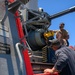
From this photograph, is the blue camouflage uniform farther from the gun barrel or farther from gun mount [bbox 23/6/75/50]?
gun mount [bbox 23/6/75/50]

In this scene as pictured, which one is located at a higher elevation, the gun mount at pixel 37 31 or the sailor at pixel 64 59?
the gun mount at pixel 37 31

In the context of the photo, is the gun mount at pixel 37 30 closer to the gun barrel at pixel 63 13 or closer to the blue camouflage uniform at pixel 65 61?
the gun barrel at pixel 63 13

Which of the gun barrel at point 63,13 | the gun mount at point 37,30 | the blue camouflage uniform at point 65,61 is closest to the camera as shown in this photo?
the blue camouflage uniform at point 65,61

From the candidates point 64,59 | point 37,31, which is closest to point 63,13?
point 37,31

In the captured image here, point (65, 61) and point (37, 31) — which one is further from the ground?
point (37, 31)

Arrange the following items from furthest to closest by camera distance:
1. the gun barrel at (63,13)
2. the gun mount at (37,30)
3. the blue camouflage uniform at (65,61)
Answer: the gun mount at (37,30)
the gun barrel at (63,13)
the blue camouflage uniform at (65,61)

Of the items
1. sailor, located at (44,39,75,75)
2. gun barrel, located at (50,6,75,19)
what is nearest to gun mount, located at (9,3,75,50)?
gun barrel, located at (50,6,75,19)

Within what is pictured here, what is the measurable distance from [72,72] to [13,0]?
1.38 meters

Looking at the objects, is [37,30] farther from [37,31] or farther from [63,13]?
[63,13]

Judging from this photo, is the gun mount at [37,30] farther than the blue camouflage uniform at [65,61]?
Yes

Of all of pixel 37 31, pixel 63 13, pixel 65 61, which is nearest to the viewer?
pixel 65 61

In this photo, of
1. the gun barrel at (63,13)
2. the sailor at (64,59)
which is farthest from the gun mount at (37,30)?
the sailor at (64,59)

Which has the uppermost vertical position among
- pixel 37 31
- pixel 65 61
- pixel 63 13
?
pixel 63 13

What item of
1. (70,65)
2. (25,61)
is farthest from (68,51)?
(25,61)
